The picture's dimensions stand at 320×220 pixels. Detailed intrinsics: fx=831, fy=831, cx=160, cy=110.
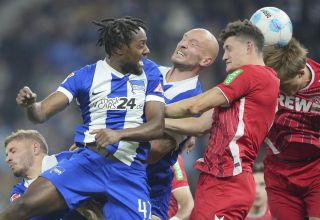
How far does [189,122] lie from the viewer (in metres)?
6.04

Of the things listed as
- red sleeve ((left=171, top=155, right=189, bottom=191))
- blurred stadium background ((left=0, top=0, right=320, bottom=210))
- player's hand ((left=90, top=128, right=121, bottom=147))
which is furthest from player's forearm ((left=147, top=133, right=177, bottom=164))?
blurred stadium background ((left=0, top=0, right=320, bottom=210))

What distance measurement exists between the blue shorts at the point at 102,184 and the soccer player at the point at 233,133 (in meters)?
0.47

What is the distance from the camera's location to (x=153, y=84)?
5.61 metres

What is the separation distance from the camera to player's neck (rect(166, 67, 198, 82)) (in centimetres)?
638

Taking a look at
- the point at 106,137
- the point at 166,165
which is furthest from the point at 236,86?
the point at 166,165

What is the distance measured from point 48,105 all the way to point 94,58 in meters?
6.14

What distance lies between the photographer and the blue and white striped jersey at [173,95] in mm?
6230

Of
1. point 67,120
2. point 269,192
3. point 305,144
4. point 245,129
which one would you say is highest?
point 245,129

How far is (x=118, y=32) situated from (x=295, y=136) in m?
1.66

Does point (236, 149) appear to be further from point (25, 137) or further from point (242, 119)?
point (25, 137)

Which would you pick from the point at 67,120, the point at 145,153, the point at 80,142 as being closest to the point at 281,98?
the point at 145,153

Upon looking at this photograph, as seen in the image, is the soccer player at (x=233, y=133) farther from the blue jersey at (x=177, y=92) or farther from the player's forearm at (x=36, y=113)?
the player's forearm at (x=36, y=113)

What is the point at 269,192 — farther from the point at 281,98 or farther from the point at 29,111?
the point at 29,111

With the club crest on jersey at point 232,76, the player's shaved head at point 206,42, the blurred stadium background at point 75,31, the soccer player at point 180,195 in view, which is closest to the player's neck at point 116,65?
the club crest on jersey at point 232,76
